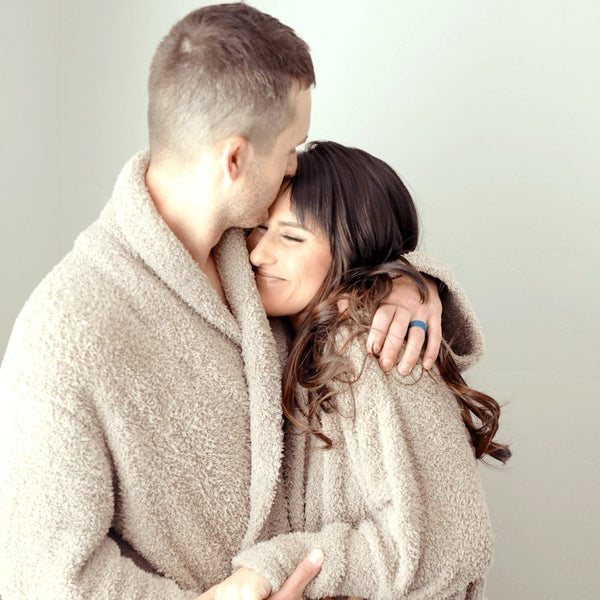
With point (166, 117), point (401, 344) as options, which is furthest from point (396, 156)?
point (166, 117)

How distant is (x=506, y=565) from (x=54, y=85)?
148cm

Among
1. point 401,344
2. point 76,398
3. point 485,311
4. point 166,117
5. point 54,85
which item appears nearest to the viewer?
point 76,398

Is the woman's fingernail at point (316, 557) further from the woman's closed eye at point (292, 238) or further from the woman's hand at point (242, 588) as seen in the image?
the woman's closed eye at point (292, 238)

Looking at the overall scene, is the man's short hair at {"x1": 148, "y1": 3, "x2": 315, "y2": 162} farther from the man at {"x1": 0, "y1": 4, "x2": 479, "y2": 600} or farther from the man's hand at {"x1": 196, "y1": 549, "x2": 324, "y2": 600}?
the man's hand at {"x1": 196, "y1": 549, "x2": 324, "y2": 600}

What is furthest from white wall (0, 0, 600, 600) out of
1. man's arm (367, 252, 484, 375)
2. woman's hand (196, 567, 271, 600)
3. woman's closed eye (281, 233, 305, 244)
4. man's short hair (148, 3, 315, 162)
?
woman's hand (196, 567, 271, 600)

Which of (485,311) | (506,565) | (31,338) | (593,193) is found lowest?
(506,565)

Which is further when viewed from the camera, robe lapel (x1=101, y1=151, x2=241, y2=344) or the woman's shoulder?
the woman's shoulder

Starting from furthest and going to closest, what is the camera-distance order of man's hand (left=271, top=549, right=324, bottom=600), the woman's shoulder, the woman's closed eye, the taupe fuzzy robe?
1. the woman's closed eye
2. the woman's shoulder
3. man's hand (left=271, top=549, right=324, bottom=600)
4. the taupe fuzzy robe

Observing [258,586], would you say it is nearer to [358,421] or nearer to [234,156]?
[358,421]

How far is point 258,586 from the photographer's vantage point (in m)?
1.17

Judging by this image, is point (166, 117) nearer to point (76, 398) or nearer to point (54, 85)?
point (76, 398)

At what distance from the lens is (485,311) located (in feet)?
6.27

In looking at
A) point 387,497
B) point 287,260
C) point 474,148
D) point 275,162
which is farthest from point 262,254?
point 474,148

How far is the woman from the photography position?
4.12 ft
